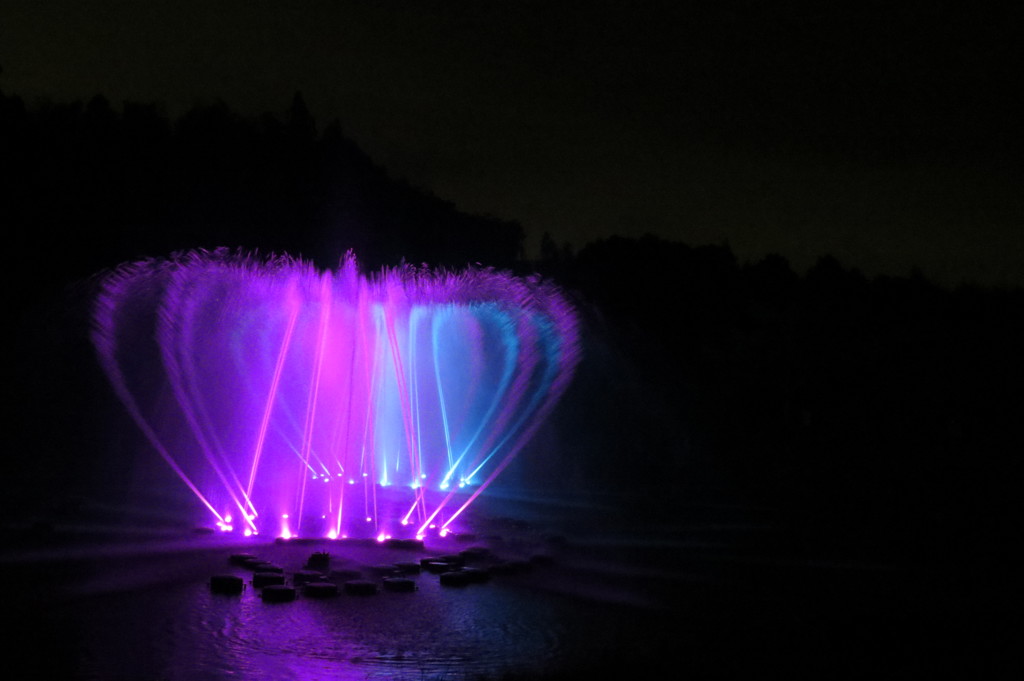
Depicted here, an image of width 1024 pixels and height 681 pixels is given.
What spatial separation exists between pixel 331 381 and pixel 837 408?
69.6 ft

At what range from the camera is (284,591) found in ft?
39.7

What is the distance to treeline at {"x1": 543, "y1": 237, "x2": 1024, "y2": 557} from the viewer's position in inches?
1162

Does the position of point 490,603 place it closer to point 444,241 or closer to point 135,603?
point 135,603

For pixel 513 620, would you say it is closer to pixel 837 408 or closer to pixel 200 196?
pixel 837 408

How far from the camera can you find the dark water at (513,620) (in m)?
9.07

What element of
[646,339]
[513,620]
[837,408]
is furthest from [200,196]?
[513,620]

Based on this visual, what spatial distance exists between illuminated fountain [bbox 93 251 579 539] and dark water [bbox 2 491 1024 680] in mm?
4234

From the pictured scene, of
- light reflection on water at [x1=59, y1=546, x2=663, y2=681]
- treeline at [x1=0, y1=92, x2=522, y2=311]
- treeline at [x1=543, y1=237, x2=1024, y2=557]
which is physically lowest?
light reflection on water at [x1=59, y1=546, x2=663, y2=681]

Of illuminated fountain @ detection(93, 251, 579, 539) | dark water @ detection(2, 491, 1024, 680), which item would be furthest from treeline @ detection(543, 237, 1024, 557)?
dark water @ detection(2, 491, 1024, 680)

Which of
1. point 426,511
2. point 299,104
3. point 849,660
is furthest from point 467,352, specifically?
point 299,104

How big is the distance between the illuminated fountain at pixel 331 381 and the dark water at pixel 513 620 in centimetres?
423

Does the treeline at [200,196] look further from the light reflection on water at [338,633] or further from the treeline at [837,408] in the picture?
the light reflection on water at [338,633]

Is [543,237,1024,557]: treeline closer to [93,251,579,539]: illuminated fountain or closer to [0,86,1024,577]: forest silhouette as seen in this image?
[0,86,1024,577]: forest silhouette

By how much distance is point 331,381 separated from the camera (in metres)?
27.7
